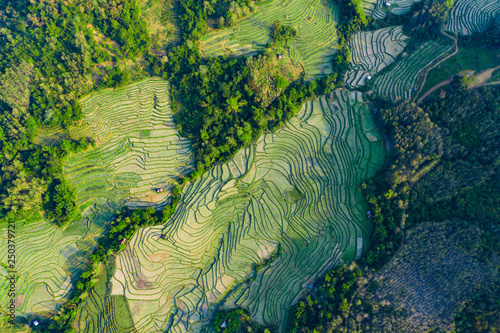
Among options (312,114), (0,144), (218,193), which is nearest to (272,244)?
(218,193)

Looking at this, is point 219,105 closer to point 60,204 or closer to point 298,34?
point 298,34

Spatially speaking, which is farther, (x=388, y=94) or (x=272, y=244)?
(x=388, y=94)

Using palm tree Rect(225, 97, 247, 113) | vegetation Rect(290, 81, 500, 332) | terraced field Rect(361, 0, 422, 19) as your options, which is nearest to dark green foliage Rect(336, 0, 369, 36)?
terraced field Rect(361, 0, 422, 19)

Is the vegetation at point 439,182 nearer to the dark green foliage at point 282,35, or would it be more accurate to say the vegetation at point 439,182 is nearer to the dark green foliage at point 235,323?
the dark green foliage at point 235,323

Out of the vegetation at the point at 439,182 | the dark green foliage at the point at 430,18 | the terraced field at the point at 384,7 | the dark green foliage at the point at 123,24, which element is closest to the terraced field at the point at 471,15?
the dark green foliage at the point at 430,18

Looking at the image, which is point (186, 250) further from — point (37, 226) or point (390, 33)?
point (390, 33)

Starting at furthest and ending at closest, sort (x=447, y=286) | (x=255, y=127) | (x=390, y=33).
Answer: (x=390, y=33)
(x=255, y=127)
(x=447, y=286)
